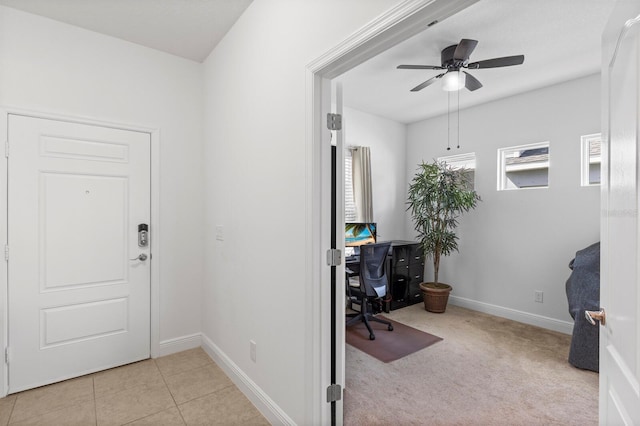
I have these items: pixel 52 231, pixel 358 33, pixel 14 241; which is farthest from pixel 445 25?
pixel 14 241

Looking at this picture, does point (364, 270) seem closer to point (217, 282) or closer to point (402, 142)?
point (217, 282)

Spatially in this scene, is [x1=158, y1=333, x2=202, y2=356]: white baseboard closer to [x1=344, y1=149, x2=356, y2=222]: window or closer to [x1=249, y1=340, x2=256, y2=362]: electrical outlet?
[x1=249, y1=340, x2=256, y2=362]: electrical outlet

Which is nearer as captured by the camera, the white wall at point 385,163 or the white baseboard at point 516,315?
the white baseboard at point 516,315

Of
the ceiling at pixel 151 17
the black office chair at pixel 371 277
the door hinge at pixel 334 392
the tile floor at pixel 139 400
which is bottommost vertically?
the tile floor at pixel 139 400

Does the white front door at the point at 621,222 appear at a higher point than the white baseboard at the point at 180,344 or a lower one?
higher

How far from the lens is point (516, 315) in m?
3.87

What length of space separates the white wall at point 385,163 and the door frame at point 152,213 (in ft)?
8.57

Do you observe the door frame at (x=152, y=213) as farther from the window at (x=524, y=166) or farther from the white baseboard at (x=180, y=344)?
the window at (x=524, y=166)

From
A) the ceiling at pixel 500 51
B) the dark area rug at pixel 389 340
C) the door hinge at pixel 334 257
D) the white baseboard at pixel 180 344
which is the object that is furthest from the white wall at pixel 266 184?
the dark area rug at pixel 389 340

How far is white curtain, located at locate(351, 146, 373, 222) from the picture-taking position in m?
4.45

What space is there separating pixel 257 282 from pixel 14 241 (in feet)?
5.83

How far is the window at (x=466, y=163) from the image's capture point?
4.37 m

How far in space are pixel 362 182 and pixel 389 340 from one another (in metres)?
2.13

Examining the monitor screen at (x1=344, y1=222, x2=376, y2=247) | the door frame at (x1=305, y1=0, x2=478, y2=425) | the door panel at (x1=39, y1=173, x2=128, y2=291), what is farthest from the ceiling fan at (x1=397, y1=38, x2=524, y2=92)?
the door panel at (x1=39, y1=173, x2=128, y2=291)
